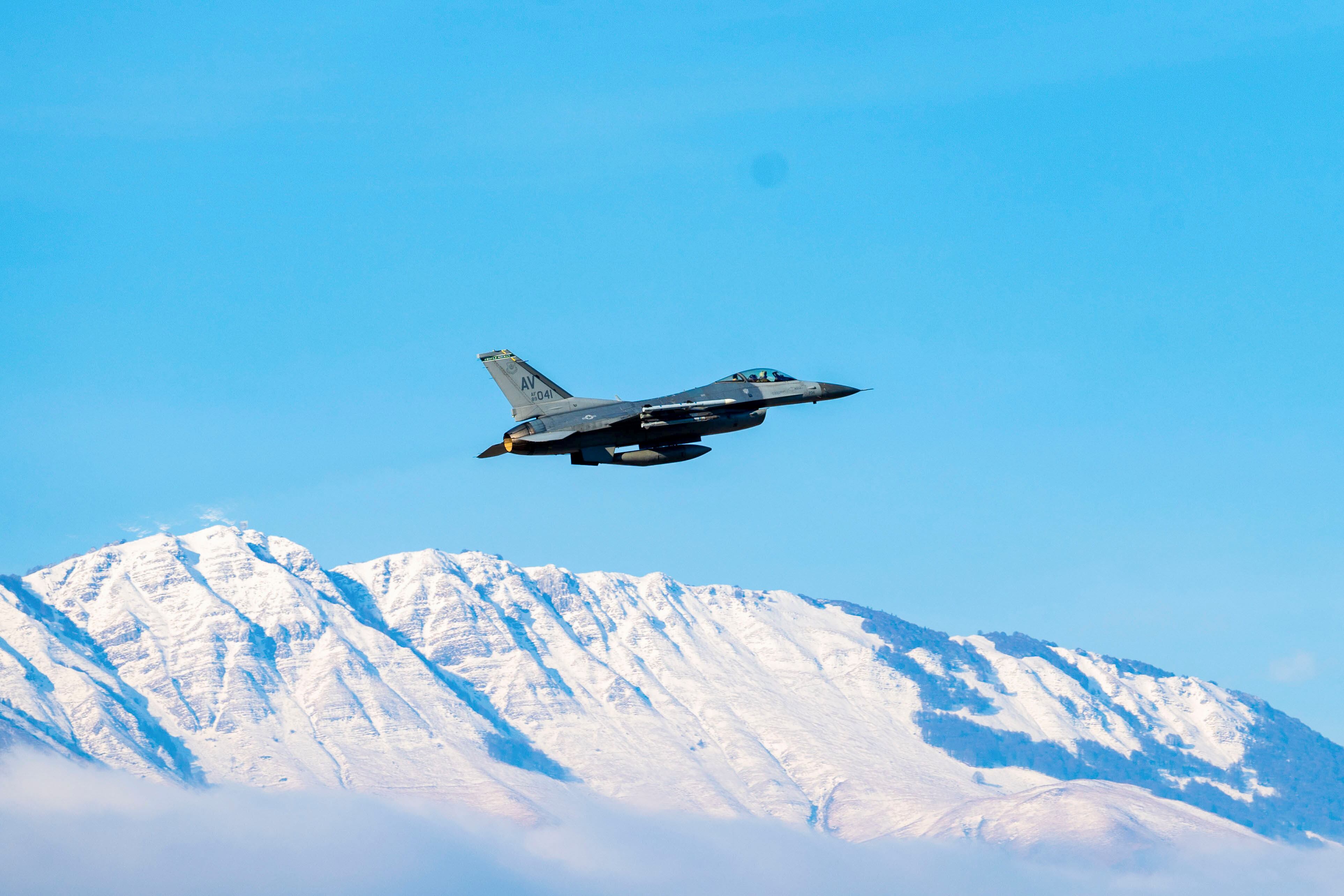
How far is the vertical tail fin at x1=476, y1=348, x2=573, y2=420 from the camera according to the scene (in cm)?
11750

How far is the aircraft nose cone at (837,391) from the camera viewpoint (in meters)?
121

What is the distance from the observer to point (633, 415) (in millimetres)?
112875

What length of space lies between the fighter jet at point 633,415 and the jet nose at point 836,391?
0.05 meters

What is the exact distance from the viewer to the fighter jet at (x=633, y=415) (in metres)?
113

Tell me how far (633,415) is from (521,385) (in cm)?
1044

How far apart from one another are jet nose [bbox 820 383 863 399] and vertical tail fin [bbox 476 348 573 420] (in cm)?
1921

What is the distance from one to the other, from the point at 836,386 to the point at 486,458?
27098 millimetres

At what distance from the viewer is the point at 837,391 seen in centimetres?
12081

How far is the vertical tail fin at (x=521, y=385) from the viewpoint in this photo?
118 meters

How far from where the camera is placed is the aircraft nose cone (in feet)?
396

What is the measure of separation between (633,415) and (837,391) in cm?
1716

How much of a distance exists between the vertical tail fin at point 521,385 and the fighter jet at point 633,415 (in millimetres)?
51

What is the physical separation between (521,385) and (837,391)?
23596 millimetres

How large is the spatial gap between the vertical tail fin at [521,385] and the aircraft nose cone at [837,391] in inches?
759
